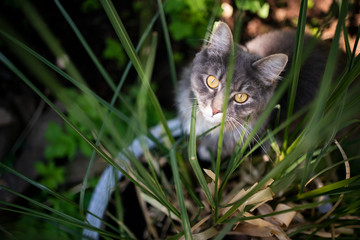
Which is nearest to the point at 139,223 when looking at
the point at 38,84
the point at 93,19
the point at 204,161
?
the point at 204,161

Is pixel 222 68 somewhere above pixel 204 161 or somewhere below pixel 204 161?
above

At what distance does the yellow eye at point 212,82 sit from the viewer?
0.81m

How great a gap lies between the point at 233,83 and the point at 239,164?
0.85 ft

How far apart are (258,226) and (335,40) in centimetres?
45

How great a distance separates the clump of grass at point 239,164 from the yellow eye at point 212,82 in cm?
19

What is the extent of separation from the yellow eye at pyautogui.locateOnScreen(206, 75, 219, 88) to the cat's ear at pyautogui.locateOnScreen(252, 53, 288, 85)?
119mm

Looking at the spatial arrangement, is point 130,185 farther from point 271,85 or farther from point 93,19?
point 93,19

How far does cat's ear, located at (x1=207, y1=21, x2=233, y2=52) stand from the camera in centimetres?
72

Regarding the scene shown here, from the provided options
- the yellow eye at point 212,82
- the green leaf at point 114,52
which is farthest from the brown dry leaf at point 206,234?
the green leaf at point 114,52

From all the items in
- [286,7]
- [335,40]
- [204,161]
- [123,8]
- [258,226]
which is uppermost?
[286,7]

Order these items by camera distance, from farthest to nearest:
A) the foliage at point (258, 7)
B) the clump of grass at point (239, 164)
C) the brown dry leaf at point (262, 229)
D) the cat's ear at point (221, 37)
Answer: the foliage at point (258, 7), the cat's ear at point (221, 37), the brown dry leaf at point (262, 229), the clump of grass at point (239, 164)

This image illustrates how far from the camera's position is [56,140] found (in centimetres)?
118

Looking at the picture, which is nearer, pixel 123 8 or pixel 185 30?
pixel 185 30

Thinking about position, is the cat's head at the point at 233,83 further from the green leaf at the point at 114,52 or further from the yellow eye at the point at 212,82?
the green leaf at the point at 114,52
